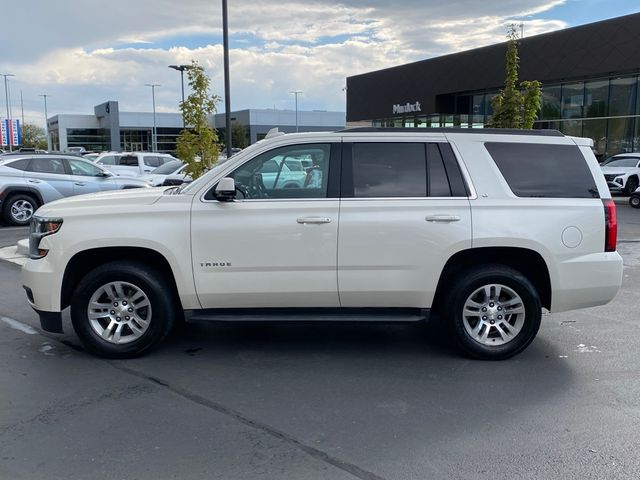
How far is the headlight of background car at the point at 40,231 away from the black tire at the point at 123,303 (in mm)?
467

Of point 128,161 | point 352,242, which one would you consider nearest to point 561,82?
point 128,161

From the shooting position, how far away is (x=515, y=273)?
5246 millimetres

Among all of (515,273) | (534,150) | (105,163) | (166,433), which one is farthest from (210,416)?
(105,163)

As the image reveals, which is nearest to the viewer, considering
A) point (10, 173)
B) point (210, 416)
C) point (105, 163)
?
point (210, 416)

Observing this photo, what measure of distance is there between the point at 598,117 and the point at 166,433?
28356 mm

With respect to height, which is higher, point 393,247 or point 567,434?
point 393,247

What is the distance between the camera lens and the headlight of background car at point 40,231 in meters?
5.12

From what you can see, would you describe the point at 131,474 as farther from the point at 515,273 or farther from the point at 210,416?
the point at 515,273

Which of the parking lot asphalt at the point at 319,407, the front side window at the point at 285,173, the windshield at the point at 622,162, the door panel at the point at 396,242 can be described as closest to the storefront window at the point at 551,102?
the windshield at the point at 622,162

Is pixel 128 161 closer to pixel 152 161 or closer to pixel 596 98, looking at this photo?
pixel 152 161

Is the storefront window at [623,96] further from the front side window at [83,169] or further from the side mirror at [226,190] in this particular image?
the side mirror at [226,190]

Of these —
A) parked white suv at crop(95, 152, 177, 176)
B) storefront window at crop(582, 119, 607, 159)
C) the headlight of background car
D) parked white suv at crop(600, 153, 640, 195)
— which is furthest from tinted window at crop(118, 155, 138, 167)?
Result: storefront window at crop(582, 119, 607, 159)

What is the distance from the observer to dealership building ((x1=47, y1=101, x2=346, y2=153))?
8744 centimetres

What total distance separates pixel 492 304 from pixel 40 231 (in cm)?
402
